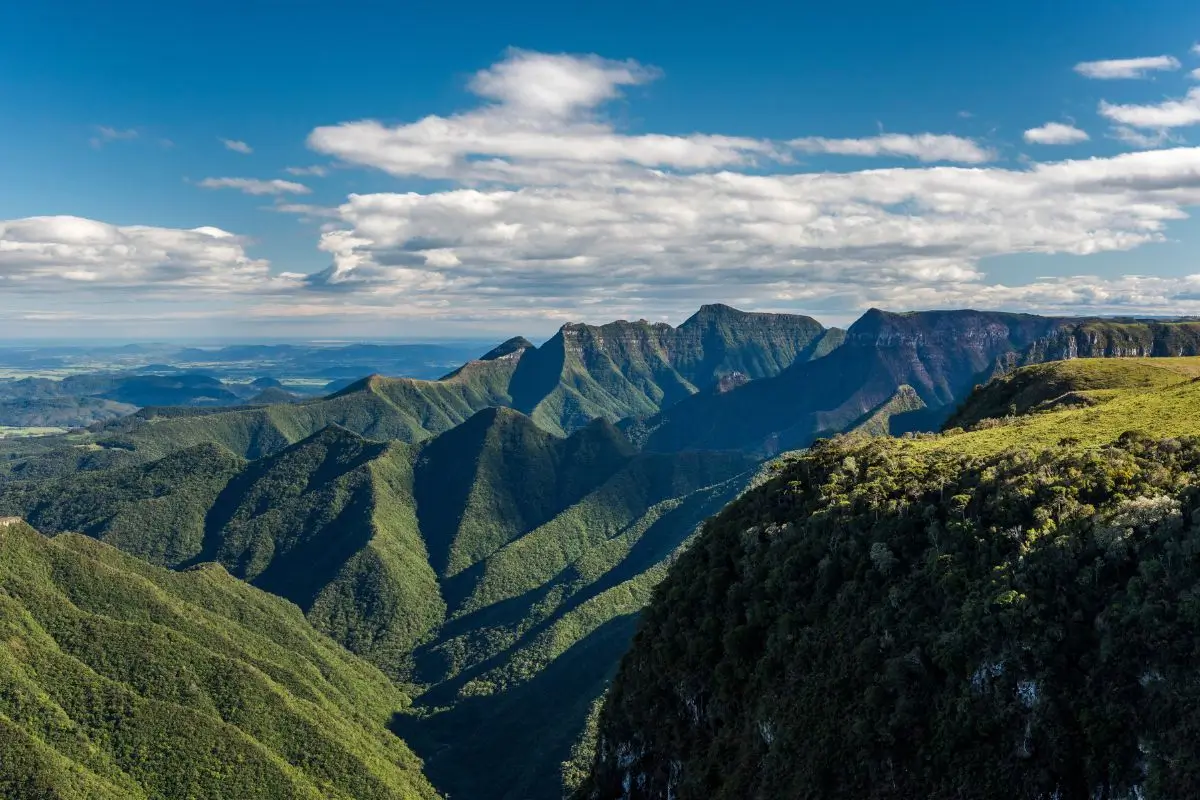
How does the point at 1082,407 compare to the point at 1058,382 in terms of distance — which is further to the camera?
the point at 1058,382

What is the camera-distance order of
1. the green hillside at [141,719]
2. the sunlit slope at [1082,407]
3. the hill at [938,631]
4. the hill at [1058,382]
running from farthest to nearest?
the green hillside at [141,719] → the hill at [1058,382] → the sunlit slope at [1082,407] → the hill at [938,631]

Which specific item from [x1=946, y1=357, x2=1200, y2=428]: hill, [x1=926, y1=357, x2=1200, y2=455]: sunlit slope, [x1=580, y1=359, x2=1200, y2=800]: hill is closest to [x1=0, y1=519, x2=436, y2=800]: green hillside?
[x1=580, y1=359, x2=1200, y2=800]: hill

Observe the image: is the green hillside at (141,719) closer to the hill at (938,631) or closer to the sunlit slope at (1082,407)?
the hill at (938,631)

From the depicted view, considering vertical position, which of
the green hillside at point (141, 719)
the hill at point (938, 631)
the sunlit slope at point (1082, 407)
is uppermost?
the sunlit slope at point (1082, 407)

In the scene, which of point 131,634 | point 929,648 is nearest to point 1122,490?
point 929,648

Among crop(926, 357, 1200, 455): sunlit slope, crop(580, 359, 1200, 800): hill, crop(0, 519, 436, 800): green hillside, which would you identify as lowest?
crop(0, 519, 436, 800): green hillside

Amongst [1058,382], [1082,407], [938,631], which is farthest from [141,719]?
[1058,382]

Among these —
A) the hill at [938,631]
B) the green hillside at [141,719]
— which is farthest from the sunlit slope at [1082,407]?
the green hillside at [141,719]

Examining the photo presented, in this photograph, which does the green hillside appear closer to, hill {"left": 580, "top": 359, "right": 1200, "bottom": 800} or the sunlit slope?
hill {"left": 580, "top": 359, "right": 1200, "bottom": 800}

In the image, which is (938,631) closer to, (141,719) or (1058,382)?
(1058,382)
